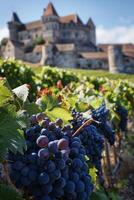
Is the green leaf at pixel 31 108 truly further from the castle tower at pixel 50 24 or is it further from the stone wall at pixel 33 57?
the castle tower at pixel 50 24

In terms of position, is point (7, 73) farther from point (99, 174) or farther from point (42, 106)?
point (42, 106)

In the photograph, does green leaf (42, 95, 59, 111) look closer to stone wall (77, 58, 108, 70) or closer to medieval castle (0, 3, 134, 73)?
medieval castle (0, 3, 134, 73)

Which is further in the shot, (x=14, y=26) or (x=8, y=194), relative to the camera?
(x=14, y=26)

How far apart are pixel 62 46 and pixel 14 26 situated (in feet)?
73.7

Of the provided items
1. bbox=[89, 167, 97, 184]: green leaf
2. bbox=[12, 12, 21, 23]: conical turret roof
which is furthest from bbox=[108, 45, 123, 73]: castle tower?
bbox=[89, 167, 97, 184]: green leaf

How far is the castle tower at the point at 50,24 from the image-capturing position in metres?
97.9

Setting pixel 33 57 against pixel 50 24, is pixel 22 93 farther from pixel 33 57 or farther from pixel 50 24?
pixel 50 24

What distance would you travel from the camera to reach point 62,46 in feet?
289

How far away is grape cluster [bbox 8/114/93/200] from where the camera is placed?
1896 mm

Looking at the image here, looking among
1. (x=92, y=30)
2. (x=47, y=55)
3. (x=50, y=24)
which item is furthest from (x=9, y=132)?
(x=92, y=30)

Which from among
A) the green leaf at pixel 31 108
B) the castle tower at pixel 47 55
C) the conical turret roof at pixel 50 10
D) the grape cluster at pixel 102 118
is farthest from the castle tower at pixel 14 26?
the green leaf at pixel 31 108

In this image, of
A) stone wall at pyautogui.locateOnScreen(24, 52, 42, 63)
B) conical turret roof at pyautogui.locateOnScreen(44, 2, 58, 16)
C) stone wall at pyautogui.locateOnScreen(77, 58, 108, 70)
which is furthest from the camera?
conical turret roof at pyautogui.locateOnScreen(44, 2, 58, 16)

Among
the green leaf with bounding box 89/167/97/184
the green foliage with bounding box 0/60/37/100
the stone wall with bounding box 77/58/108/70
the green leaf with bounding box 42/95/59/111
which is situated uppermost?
the green leaf with bounding box 42/95/59/111

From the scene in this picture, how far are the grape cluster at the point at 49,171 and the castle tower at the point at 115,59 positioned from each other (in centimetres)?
8319
